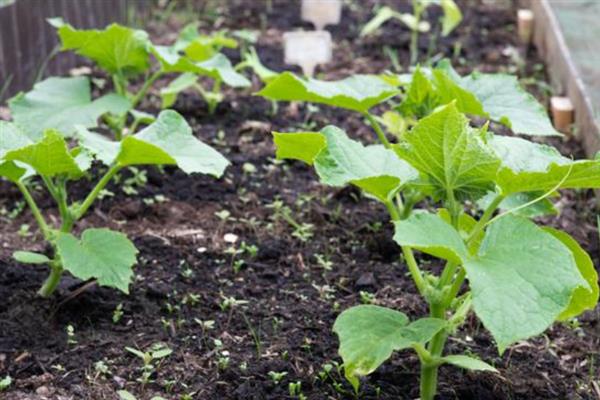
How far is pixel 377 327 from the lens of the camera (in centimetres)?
210

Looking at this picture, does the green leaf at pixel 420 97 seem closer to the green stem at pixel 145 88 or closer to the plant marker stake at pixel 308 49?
the green stem at pixel 145 88

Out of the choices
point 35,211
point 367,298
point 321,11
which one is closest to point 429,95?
point 367,298

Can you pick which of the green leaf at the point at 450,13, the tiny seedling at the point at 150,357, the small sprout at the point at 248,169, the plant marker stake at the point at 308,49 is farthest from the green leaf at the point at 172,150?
the green leaf at the point at 450,13

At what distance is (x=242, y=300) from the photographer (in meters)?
2.78

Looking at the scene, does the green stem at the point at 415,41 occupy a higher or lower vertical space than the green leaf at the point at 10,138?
lower

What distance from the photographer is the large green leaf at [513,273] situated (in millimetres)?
1746

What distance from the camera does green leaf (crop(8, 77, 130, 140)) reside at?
327cm

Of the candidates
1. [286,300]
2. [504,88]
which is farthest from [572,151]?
[286,300]

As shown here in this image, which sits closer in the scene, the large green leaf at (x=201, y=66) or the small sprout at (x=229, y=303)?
the small sprout at (x=229, y=303)

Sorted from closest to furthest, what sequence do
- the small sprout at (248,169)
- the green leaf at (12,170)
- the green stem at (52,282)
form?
the green leaf at (12,170) < the green stem at (52,282) < the small sprout at (248,169)

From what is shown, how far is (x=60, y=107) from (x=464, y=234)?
164cm

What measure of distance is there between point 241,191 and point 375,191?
4.71 feet

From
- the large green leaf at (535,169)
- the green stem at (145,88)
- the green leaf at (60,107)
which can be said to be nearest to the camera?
the large green leaf at (535,169)

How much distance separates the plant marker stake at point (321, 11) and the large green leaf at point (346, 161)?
2.47 meters
